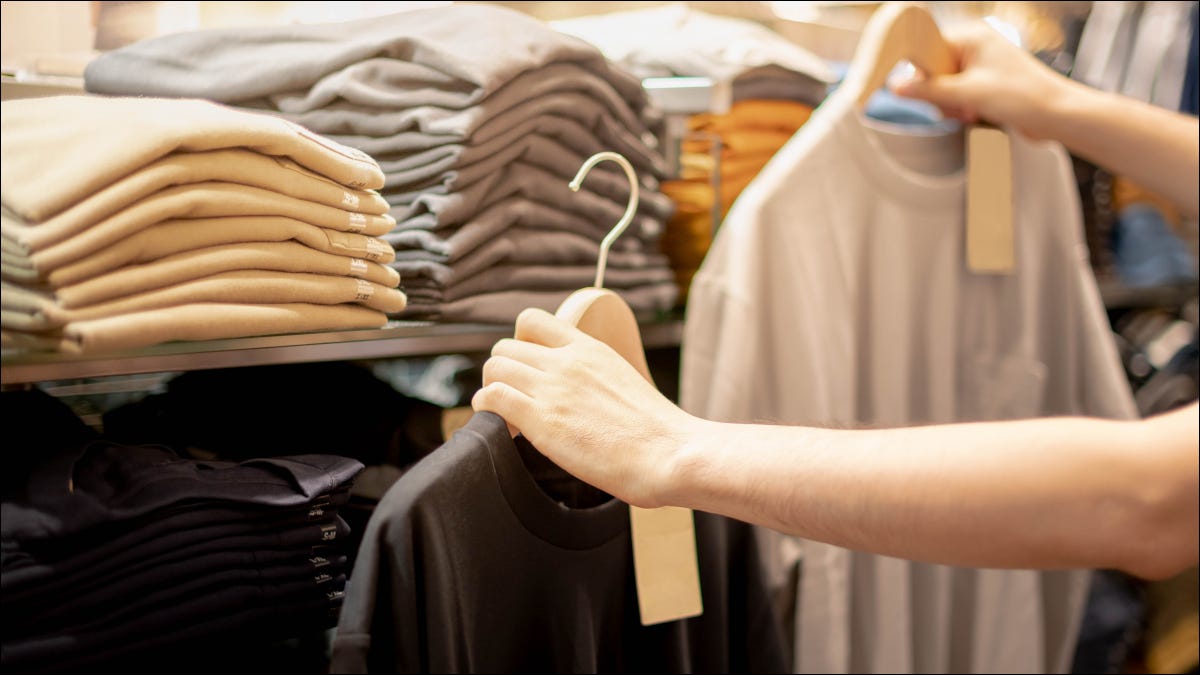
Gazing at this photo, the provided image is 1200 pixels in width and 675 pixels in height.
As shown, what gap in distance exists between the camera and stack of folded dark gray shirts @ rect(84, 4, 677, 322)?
0.79m

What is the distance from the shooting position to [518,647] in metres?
0.69

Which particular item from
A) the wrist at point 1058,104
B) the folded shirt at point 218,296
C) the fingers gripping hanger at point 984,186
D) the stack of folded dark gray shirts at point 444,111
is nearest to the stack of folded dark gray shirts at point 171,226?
the folded shirt at point 218,296

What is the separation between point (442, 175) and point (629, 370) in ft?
0.93

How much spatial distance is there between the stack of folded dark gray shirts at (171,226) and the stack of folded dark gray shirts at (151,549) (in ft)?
0.33

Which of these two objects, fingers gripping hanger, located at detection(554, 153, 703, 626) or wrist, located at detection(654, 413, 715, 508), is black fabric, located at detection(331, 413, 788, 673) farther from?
wrist, located at detection(654, 413, 715, 508)

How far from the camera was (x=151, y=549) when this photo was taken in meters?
0.59

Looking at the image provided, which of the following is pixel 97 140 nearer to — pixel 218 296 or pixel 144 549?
pixel 218 296

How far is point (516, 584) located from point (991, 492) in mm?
344

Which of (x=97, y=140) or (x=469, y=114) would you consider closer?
(x=97, y=140)

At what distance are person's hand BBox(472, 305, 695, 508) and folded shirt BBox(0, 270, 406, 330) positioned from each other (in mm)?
120

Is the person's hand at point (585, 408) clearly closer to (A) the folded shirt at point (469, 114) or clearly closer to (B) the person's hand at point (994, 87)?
(A) the folded shirt at point (469, 114)

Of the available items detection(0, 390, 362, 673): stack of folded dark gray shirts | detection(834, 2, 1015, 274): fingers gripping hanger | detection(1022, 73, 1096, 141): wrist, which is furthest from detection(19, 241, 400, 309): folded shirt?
detection(1022, 73, 1096, 141): wrist

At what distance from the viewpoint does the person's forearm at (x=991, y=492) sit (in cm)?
46

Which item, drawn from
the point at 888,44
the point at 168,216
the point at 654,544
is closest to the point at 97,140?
the point at 168,216
